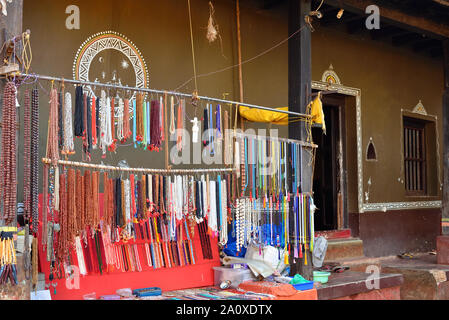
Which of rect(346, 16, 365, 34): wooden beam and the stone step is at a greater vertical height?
rect(346, 16, 365, 34): wooden beam

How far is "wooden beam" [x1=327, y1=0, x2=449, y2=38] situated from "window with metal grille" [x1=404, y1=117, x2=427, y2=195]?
7.51 feet

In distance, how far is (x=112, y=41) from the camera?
6.38 meters

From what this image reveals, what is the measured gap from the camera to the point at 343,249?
873 cm

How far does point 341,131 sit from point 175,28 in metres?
3.82

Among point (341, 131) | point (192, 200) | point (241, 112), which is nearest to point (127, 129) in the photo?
point (192, 200)

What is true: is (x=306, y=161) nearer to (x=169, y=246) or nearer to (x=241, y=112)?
(x=241, y=112)

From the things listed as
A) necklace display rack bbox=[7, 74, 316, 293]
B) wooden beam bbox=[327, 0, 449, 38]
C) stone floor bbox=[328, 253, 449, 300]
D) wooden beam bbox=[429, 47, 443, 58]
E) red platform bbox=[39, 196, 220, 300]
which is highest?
wooden beam bbox=[429, 47, 443, 58]

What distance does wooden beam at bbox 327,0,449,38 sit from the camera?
25.3ft

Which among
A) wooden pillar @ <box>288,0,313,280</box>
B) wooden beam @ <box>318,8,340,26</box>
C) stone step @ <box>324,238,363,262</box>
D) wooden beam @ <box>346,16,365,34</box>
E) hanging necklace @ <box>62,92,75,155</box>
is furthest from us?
wooden beam @ <box>346,16,365,34</box>

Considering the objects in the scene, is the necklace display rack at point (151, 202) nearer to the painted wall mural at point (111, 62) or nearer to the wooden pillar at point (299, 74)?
the wooden pillar at point (299, 74)

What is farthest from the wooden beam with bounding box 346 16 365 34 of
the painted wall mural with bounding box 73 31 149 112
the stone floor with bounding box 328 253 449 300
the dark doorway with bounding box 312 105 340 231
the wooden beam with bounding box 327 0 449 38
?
the painted wall mural with bounding box 73 31 149 112

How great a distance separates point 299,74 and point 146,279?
301 cm

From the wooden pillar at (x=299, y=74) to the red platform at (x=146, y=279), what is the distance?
1.08m

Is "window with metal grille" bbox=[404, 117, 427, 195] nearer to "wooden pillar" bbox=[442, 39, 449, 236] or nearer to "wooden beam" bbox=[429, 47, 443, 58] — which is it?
"wooden beam" bbox=[429, 47, 443, 58]
